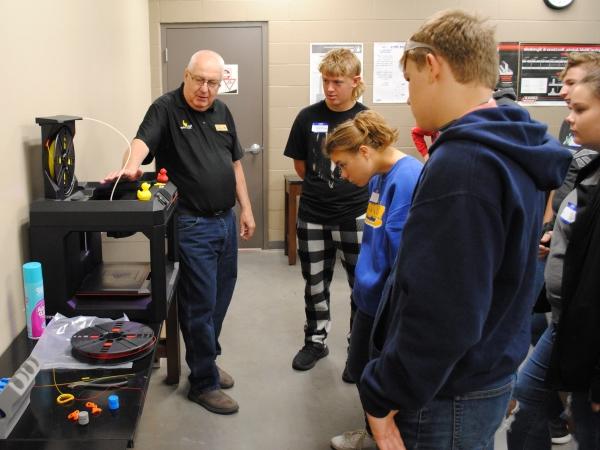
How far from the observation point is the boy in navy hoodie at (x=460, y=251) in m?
0.93

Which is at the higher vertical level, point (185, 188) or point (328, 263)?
point (185, 188)

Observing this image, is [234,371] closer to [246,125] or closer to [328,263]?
[328,263]

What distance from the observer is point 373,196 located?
195 cm

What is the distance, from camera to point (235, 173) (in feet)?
8.86

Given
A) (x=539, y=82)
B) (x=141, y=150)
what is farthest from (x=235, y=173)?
(x=539, y=82)

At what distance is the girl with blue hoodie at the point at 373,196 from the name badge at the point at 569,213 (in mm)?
448

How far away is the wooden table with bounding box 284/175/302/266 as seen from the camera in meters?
4.66

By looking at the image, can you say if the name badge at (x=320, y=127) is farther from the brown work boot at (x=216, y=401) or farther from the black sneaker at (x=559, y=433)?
the black sneaker at (x=559, y=433)

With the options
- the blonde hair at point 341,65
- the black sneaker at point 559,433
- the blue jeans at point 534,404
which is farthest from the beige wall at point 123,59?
the black sneaker at point 559,433

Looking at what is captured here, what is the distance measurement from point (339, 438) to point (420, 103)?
1.64m

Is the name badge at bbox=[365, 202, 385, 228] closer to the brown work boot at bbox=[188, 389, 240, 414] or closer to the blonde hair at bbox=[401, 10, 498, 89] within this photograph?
the blonde hair at bbox=[401, 10, 498, 89]

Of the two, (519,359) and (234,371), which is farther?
(234,371)

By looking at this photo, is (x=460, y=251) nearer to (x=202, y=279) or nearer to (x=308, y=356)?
(x=202, y=279)

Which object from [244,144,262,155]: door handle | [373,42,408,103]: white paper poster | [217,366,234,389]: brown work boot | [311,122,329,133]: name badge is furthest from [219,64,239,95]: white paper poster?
[217,366,234,389]: brown work boot
